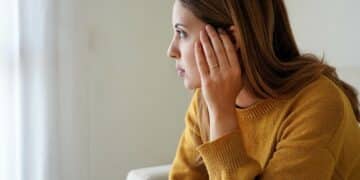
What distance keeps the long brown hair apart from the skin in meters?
0.02

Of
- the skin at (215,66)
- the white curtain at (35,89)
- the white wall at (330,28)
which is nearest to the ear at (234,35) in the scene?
the skin at (215,66)

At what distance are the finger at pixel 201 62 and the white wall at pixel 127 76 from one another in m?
0.98

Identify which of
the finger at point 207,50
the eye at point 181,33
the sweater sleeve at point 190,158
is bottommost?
the sweater sleeve at point 190,158

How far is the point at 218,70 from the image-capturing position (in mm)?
1044

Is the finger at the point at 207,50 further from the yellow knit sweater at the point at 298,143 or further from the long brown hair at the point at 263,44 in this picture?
the yellow knit sweater at the point at 298,143

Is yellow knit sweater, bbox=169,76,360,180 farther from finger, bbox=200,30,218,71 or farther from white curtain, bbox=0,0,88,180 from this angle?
white curtain, bbox=0,0,88,180

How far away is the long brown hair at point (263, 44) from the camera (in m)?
1.01

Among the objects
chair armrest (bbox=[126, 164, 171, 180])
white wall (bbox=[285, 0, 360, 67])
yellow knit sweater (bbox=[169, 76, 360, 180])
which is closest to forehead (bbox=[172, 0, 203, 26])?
yellow knit sweater (bbox=[169, 76, 360, 180])

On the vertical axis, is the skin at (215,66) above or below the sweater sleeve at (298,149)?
above

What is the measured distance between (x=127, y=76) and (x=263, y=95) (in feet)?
4.17

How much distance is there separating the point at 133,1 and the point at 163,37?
231mm

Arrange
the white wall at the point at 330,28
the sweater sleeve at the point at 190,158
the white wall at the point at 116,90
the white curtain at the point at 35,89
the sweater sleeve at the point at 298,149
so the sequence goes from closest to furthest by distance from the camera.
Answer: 1. the sweater sleeve at the point at 298,149
2. the sweater sleeve at the point at 190,158
3. the white wall at the point at 330,28
4. the white curtain at the point at 35,89
5. the white wall at the point at 116,90

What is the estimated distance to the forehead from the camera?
41.5 inches

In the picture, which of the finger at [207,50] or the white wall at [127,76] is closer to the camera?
the finger at [207,50]
